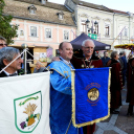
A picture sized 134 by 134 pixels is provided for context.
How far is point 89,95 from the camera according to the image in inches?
69.1

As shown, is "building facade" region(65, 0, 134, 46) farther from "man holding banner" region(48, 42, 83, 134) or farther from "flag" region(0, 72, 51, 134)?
"flag" region(0, 72, 51, 134)

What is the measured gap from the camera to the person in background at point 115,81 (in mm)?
3934

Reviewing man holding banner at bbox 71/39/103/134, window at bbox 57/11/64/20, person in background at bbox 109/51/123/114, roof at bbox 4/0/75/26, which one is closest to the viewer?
man holding banner at bbox 71/39/103/134

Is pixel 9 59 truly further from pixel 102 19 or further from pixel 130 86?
pixel 102 19

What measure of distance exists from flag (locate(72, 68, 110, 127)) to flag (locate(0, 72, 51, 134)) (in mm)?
343

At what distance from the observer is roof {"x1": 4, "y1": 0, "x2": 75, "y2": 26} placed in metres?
15.5

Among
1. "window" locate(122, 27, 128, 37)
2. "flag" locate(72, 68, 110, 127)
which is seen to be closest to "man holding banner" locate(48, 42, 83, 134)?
"flag" locate(72, 68, 110, 127)

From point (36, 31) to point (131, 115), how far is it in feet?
49.3

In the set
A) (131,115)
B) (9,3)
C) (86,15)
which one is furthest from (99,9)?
(131,115)

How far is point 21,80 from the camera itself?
1324 mm

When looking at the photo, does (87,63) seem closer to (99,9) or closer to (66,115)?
(66,115)

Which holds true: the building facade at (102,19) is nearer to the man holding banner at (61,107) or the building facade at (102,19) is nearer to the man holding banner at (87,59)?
the man holding banner at (87,59)

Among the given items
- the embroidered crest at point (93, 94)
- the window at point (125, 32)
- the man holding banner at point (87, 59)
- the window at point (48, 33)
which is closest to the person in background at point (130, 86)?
the man holding banner at point (87, 59)

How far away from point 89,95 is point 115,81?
247 cm
